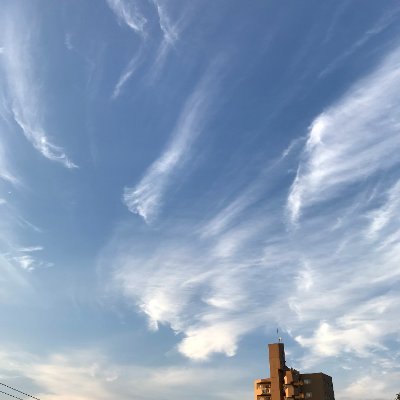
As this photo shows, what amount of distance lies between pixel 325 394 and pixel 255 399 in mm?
19459

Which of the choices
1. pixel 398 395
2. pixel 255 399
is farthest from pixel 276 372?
pixel 398 395

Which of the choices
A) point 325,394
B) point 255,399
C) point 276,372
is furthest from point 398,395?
point 255,399

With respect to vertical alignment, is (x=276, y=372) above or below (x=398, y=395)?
above

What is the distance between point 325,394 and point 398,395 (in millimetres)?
21053

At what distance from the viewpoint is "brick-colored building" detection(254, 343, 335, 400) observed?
4269 inches

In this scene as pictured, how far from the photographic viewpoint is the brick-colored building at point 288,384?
108438mm

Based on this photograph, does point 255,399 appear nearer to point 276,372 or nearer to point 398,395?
point 276,372

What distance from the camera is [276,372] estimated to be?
111312mm

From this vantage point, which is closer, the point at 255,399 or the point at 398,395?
the point at 398,395

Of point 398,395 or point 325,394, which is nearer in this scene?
point 398,395

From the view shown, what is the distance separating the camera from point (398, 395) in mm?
92875

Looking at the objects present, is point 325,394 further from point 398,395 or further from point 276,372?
point 398,395

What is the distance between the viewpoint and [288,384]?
358ft

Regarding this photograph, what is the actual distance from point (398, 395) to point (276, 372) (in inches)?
1220
